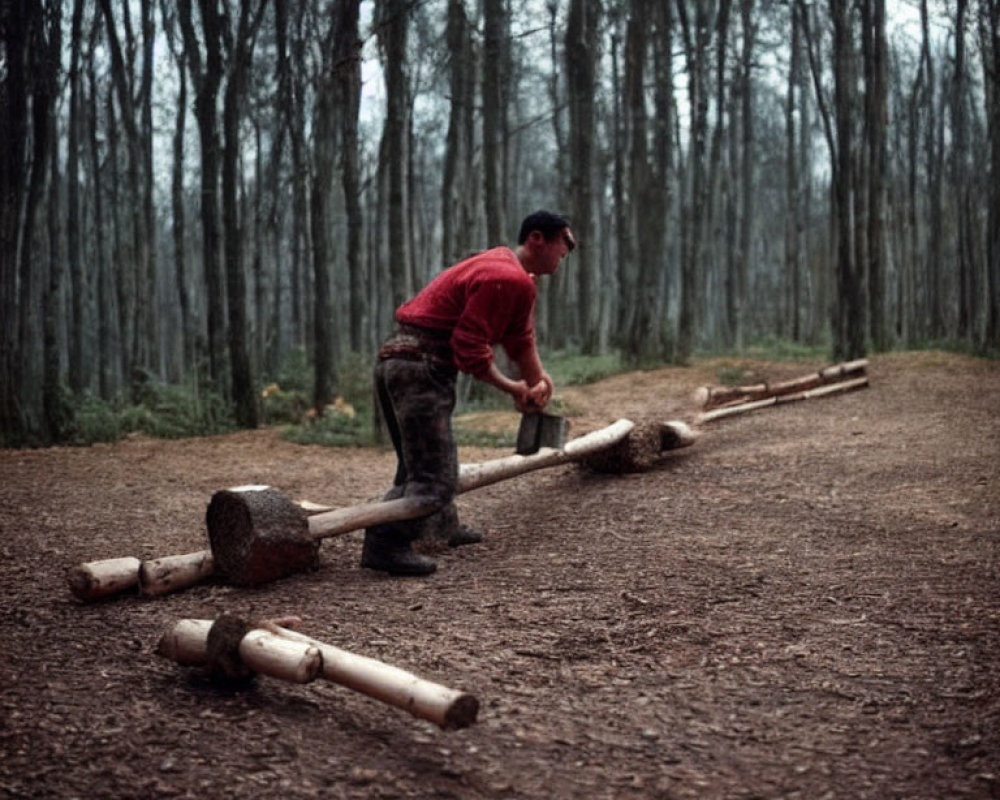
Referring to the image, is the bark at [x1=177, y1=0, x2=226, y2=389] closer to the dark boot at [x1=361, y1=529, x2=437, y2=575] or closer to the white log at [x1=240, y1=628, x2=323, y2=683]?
the dark boot at [x1=361, y1=529, x2=437, y2=575]

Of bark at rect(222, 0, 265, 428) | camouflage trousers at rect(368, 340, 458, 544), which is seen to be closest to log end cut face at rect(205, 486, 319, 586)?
camouflage trousers at rect(368, 340, 458, 544)

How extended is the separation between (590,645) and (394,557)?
4.69ft

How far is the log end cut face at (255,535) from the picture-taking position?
4.24m

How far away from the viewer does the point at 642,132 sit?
15.1 meters

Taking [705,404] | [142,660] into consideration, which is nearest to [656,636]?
[142,660]

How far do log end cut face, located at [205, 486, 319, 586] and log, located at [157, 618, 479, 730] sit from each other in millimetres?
1089

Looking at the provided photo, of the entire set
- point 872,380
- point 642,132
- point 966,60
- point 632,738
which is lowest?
point 632,738

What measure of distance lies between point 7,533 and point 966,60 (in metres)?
25.5

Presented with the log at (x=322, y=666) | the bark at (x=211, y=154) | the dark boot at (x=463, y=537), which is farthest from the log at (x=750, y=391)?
the log at (x=322, y=666)

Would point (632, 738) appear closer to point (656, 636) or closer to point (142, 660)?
point (656, 636)

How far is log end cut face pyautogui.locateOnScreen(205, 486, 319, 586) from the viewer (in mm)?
4238

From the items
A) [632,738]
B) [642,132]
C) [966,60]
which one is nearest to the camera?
[632,738]

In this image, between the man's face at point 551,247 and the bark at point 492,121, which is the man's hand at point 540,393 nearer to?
the man's face at point 551,247

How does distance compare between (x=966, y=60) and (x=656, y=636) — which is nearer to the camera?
(x=656, y=636)
